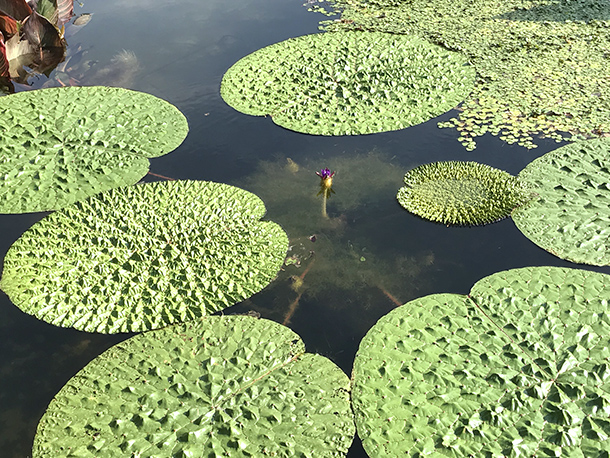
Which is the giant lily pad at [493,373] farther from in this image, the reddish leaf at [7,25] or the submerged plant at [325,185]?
the reddish leaf at [7,25]

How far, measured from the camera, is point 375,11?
21.5 ft

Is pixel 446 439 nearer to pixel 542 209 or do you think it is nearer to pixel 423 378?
pixel 423 378

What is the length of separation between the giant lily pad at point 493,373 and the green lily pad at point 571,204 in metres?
0.31

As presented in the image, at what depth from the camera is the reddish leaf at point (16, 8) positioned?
211 inches

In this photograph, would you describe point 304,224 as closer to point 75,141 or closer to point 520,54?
point 75,141

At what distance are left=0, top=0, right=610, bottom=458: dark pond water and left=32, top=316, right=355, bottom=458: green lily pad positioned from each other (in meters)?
0.14

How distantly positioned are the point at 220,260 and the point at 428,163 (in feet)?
6.21

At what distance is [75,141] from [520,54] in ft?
15.6

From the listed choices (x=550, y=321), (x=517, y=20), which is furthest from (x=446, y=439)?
(x=517, y=20)

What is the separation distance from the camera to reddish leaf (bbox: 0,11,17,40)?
5.14 metres

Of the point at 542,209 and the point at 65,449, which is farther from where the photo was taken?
the point at 542,209

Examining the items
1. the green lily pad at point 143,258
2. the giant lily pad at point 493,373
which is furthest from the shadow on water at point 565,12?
the green lily pad at point 143,258

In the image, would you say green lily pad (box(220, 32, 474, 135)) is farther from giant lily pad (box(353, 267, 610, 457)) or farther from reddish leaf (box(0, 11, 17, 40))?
reddish leaf (box(0, 11, 17, 40))

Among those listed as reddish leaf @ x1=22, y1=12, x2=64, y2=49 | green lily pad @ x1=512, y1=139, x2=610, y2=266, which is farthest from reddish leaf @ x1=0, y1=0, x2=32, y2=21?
green lily pad @ x1=512, y1=139, x2=610, y2=266
